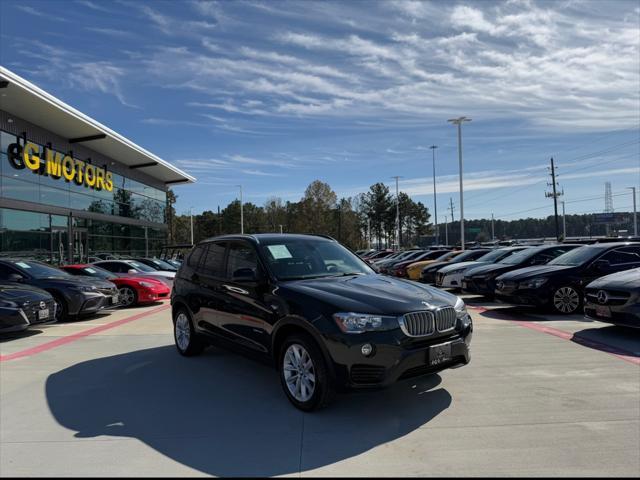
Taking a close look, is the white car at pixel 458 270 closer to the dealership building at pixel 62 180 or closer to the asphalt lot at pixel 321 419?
the asphalt lot at pixel 321 419

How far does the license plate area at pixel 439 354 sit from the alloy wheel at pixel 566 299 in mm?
6646

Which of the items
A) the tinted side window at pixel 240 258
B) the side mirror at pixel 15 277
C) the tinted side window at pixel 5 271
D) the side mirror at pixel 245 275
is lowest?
the side mirror at pixel 15 277

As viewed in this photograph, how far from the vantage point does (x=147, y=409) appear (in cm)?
494

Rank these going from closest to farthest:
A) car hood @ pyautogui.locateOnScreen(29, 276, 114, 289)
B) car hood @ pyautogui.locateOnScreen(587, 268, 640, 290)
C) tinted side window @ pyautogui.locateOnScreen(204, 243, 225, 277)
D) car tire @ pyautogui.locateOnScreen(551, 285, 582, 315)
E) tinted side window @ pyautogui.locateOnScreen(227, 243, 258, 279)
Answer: tinted side window @ pyautogui.locateOnScreen(227, 243, 258, 279)
tinted side window @ pyautogui.locateOnScreen(204, 243, 225, 277)
car hood @ pyautogui.locateOnScreen(587, 268, 640, 290)
car tire @ pyautogui.locateOnScreen(551, 285, 582, 315)
car hood @ pyautogui.locateOnScreen(29, 276, 114, 289)

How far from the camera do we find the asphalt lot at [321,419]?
3627 mm

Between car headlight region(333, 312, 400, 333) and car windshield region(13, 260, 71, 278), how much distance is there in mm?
9148

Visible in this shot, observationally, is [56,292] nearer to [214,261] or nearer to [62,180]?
[214,261]

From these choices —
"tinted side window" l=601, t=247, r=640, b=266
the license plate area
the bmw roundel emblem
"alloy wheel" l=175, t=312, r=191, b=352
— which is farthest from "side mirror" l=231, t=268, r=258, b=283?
"tinted side window" l=601, t=247, r=640, b=266

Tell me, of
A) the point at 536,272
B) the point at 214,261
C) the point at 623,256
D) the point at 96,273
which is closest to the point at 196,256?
the point at 214,261

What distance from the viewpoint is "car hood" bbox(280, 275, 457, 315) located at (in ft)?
14.8

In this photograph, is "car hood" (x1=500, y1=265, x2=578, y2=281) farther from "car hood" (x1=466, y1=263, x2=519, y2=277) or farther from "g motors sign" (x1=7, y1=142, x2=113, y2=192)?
"g motors sign" (x1=7, y1=142, x2=113, y2=192)

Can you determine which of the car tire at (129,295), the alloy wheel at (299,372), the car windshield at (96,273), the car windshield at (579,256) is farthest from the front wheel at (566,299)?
the car windshield at (96,273)

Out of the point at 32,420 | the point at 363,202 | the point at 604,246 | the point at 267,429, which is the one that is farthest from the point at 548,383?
the point at 363,202

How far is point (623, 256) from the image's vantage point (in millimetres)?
10727
